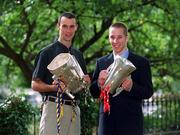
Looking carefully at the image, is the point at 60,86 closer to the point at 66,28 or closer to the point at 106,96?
the point at 106,96

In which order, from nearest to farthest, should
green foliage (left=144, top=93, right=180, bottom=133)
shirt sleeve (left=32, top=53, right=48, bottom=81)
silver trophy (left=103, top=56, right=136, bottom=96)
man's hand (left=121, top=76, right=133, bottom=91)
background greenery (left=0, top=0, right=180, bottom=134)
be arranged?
silver trophy (left=103, top=56, right=136, bottom=96), man's hand (left=121, top=76, right=133, bottom=91), shirt sleeve (left=32, top=53, right=48, bottom=81), background greenery (left=0, top=0, right=180, bottom=134), green foliage (left=144, top=93, right=180, bottom=133)

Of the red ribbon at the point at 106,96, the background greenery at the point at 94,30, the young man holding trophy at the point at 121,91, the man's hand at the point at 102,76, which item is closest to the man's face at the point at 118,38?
the young man holding trophy at the point at 121,91

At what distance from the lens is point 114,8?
32.8 feet

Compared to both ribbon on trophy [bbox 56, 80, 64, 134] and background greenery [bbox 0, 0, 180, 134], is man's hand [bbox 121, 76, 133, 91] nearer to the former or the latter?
ribbon on trophy [bbox 56, 80, 64, 134]

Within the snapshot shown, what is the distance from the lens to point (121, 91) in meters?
4.84

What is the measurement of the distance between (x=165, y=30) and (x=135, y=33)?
1386mm

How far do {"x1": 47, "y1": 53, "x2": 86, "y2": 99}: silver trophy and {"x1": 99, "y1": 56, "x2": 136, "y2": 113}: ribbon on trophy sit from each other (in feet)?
0.77

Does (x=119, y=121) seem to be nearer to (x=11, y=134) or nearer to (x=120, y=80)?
(x=120, y=80)

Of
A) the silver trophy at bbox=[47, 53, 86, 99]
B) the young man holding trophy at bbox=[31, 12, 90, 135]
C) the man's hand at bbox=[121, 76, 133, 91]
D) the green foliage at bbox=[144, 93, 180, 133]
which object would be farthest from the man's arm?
the green foliage at bbox=[144, 93, 180, 133]

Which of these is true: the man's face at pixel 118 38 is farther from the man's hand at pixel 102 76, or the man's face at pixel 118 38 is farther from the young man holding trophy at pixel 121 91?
the man's hand at pixel 102 76

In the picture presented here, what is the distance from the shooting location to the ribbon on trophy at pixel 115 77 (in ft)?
15.1

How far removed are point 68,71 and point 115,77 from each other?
0.47m

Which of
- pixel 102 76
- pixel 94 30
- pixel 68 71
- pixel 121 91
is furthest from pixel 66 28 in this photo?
pixel 94 30

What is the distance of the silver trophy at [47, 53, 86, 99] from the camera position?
4629 mm
